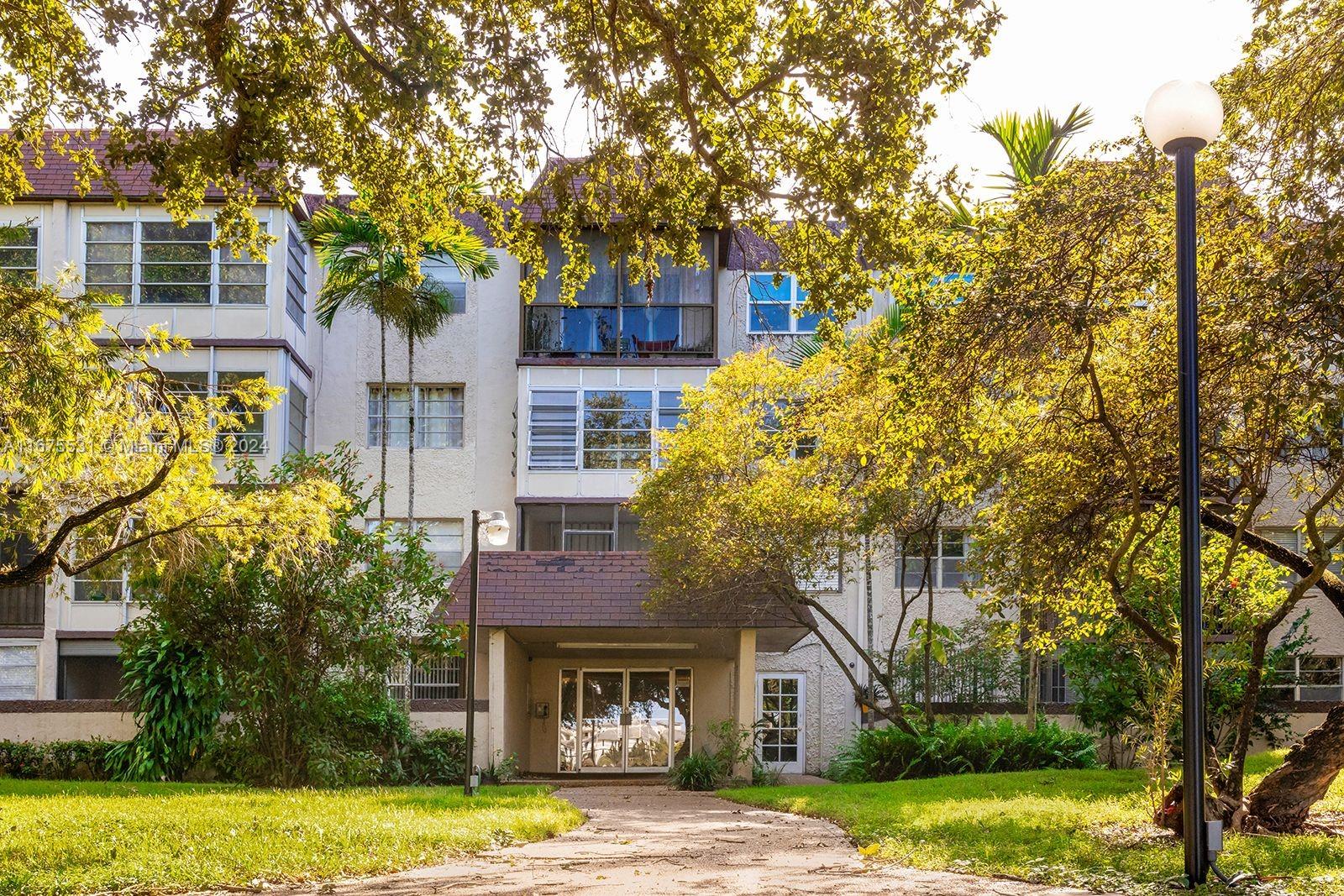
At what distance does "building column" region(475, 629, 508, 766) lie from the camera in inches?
905

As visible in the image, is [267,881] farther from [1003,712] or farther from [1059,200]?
[1003,712]

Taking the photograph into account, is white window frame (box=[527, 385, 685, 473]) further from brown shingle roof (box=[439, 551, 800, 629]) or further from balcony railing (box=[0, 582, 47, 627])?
balcony railing (box=[0, 582, 47, 627])

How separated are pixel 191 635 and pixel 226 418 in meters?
6.47

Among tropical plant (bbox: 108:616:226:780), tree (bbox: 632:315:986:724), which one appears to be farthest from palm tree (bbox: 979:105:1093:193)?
tropical plant (bbox: 108:616:226:780)

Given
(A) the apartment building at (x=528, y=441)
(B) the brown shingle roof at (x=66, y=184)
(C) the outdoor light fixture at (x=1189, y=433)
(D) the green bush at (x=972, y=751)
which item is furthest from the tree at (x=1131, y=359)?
(B) the brown shingle roof at (x=66, y=184)

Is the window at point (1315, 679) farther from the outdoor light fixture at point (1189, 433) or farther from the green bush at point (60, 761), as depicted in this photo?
the outdoor light fixture at point (1189, 433)

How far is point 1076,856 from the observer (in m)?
10.1

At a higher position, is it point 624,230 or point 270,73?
point 270,73

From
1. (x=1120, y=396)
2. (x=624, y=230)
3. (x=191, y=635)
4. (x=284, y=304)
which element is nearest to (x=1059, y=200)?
(x=1120, y=396)

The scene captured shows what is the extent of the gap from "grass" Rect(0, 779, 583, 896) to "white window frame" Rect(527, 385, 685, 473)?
13.4m

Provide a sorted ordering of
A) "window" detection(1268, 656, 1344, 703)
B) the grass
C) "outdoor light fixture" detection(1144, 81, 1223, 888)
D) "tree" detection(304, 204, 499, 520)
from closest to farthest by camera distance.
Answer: "outdoor light fixture" detection(1144, 81, 1223, 888)
the grass
"tree" detection(304, 204, 499, 520)
"window" detection(1268, 656, 1344, 703)

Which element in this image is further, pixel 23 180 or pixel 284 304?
pixel 284 304

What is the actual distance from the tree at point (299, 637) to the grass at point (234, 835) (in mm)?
3770

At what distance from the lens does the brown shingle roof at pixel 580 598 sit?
75.7 ft
